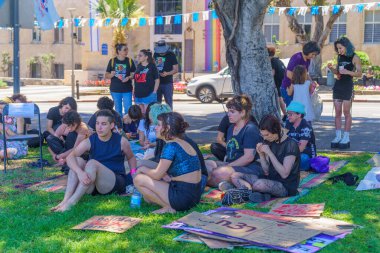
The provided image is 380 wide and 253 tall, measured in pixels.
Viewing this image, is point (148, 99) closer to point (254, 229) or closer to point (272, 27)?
point (254, 229)

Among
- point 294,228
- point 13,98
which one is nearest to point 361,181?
point 294,228

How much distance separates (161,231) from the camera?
6.09 m

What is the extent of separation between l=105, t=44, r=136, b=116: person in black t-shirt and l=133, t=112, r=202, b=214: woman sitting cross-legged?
234 inches

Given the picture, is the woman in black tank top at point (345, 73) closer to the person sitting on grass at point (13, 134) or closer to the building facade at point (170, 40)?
the person sitting on grass at point (13, 134)

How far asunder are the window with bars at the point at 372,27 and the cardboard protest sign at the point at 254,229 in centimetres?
2845

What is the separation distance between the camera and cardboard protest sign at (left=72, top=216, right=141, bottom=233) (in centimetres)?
620

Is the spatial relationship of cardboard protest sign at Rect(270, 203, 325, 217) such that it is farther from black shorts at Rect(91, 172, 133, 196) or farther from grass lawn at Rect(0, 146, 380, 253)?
black shorts at Rect(91, 172, 133, 196)

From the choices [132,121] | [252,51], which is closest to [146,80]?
[132,121]

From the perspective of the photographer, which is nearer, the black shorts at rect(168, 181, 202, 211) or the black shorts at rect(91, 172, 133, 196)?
the black shorts at rect(168, 181, 202, 211)

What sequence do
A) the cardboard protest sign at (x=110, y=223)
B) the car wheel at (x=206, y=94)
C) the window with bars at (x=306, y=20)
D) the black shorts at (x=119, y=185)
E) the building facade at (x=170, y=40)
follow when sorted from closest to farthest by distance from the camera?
the cardboard protest sign at (x=110, y=223)
the black shorts at (x=119, y=185)
the car wheel at (x=206, y=94)
the building facade at (x=170, y=40)
the window with bars at (x=306, y=20)

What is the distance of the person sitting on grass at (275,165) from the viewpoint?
7156mm

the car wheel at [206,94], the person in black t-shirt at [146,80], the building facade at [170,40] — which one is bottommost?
the car wheel at [206,94]

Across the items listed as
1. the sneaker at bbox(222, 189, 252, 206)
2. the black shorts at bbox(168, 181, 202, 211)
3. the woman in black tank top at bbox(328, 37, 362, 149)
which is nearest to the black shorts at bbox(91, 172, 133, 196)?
the black shorts at bbox(168, 181, 202, 211)

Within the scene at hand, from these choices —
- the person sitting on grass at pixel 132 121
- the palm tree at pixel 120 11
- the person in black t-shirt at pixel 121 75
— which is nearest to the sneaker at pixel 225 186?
the person sitting on grass at pixel 132 121
